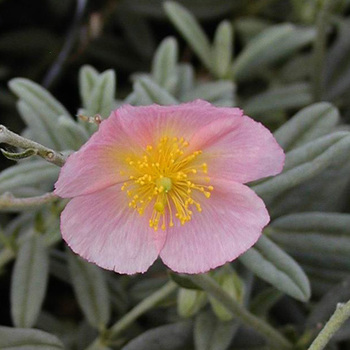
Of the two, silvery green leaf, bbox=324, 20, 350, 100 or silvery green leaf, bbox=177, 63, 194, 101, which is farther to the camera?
silvery green leaf, bbox=324, 20, 350, 100

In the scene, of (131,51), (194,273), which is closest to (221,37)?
(131,51)

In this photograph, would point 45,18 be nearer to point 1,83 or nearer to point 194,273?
point 1,83

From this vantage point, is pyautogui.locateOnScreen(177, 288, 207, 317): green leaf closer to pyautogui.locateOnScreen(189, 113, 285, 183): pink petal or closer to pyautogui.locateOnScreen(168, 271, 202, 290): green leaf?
pyautogui.locateOnScreen(168, 271, 202, 290): green leaf

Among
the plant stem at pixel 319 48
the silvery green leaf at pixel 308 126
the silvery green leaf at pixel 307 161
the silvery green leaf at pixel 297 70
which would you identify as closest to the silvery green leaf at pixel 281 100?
the plant stem at pixel 319 48

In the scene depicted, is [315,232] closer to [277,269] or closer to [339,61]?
[277,269]

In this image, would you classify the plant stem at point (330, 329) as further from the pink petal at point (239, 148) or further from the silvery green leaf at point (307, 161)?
the silvery green leaf at point (307, 161)

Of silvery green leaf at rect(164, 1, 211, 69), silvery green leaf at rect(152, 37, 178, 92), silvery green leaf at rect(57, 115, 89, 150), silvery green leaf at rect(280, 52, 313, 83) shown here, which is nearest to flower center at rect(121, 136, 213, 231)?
silvery green leaf at rect(57, 115, 89, 150)
